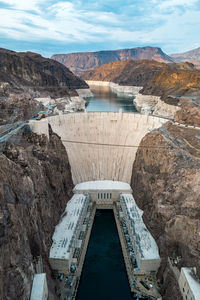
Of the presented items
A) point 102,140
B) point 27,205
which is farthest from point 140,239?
point 102,140

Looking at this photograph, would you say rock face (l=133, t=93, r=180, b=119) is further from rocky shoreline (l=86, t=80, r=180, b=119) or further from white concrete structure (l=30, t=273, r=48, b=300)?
white concrete structure (l=30, t=273, r=48, b=300)

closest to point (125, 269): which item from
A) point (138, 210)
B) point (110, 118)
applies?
point (138, 210)

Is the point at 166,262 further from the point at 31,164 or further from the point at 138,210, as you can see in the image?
the point at 31,164

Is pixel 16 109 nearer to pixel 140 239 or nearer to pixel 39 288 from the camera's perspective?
pixel 140 239

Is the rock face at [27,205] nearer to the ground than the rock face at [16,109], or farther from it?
nearer to the ground

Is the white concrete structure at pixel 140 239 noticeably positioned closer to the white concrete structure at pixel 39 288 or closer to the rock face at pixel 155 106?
the white concrete structure at pixel 39 288

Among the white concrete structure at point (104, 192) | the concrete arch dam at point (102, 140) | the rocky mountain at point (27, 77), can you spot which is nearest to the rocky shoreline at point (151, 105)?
the concrete arch dam at point (102, 140)
